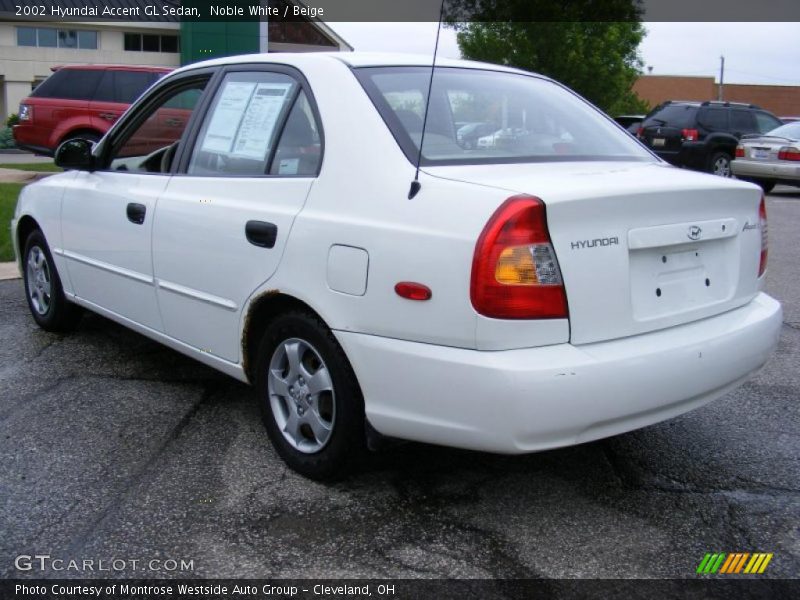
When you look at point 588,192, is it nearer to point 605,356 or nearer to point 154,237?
point 605,356

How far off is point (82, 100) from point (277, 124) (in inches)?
466

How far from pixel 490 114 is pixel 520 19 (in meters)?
30.1

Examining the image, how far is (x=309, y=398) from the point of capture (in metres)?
3.29

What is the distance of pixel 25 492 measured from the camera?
10.8ft

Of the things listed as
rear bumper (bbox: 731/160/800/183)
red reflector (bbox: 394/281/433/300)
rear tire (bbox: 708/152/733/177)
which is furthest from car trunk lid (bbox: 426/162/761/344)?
rear tire (bbox: 708/152/733/177)

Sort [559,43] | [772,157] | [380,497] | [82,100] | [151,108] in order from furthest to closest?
[559,43] → [772,157] → [82,100] → [151,108] → [380,497]

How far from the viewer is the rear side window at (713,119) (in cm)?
1692

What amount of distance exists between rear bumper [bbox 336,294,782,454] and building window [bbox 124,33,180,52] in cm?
4361

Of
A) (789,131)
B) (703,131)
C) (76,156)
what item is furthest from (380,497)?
(703,131)

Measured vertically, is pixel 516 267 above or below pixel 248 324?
above

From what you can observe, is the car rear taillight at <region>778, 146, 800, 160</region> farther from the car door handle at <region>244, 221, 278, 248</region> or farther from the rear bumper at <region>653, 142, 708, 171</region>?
the car door handle at <region>244, 221, 278, 248</region>

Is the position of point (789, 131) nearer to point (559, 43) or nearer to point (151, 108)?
point (151, 108)

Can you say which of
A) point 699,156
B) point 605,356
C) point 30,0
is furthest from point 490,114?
point 30,0

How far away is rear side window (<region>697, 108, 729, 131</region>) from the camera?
55.5ft
